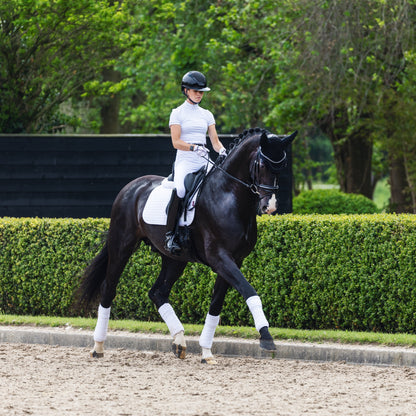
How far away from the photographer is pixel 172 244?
8.32 metres

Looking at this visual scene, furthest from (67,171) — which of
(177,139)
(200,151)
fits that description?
(200,151)

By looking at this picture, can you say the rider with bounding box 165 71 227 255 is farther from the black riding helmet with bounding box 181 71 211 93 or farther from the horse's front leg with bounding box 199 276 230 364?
the horse's front leg with bounding box 199 276 230 364

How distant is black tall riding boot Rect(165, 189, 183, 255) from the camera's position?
834 cm

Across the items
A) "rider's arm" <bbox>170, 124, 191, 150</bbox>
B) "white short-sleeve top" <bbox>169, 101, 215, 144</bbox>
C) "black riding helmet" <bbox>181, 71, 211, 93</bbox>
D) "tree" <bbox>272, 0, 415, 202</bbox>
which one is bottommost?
"rider's arm" <bbox>170, 124, 191, 150</bbox>

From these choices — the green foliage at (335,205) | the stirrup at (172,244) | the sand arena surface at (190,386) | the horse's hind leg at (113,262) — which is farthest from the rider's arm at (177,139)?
the green foliage at (335,205)

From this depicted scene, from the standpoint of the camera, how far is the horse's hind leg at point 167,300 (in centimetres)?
858

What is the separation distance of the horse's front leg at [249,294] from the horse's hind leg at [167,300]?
104 cm

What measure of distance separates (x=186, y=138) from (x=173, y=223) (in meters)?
0.85

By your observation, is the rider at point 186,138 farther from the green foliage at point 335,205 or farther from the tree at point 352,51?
the green foliage at point 335,205

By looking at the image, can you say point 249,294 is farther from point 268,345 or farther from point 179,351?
point 179,351

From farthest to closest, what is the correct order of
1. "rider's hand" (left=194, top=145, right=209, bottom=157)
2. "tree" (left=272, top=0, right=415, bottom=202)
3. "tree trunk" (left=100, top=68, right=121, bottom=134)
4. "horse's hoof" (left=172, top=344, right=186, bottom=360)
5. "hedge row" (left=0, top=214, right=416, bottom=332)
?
"tree trunk" (left=100, top=68, right=121, bottom=134) → "tree" (left=272, top=0, right=415, bottom=202) → "hedge row" (left=0, top=214, right=416, bottom=332) → "horse's hoof" (left=172, top=344, right=186, bottom=360) → "rider's hand" (left=194, top=145, right=209, bottom=157)

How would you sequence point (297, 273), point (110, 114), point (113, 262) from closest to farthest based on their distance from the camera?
point (113, 262)
point (297, 273)
point (110, 114)

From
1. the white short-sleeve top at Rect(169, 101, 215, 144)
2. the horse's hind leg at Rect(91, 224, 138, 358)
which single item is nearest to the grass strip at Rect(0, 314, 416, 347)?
the horse's hind leg at Rect(91, 224, 138, 358)

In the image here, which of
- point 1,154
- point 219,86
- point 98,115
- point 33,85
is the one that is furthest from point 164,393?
point 98,115
